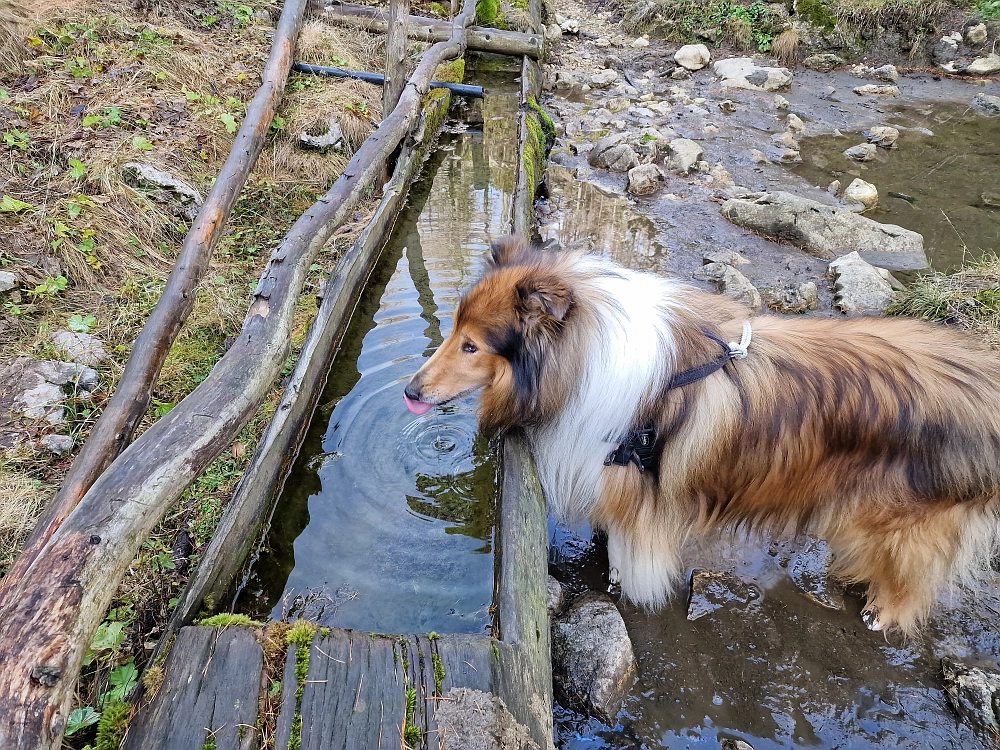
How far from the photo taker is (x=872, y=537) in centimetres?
282

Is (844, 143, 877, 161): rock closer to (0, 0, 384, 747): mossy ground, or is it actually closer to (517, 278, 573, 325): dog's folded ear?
(0, 0, 384, 747): mossy ground

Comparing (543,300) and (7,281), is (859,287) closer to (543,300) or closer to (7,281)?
(543,300)

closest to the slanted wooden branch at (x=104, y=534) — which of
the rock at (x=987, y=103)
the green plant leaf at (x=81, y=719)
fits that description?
the green plant leaf at (x=81, y=719)

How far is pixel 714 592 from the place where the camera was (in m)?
3.24

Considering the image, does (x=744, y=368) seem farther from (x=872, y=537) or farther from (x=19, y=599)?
(x=19, y=599)

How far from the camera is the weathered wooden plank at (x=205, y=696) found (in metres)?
1.77

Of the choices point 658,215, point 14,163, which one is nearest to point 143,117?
point 14,163

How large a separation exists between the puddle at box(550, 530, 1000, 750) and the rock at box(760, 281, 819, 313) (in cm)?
247

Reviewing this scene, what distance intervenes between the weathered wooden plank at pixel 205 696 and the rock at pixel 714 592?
2112mm

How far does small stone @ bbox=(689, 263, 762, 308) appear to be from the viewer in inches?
208

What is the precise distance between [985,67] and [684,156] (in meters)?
8.57

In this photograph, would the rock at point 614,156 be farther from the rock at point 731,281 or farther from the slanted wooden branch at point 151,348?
the slanted wooden branch at point 151,348

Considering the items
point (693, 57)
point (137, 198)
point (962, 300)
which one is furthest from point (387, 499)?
point (693, 57)

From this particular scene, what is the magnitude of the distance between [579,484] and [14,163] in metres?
5.49
